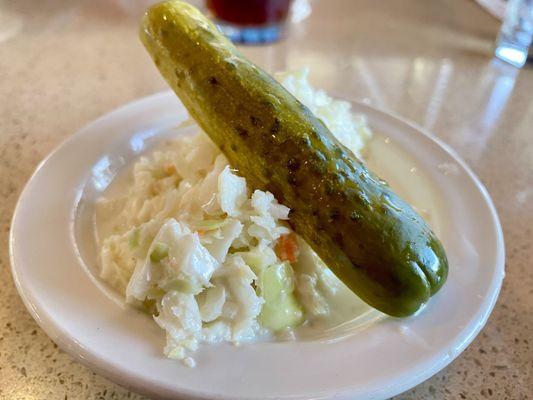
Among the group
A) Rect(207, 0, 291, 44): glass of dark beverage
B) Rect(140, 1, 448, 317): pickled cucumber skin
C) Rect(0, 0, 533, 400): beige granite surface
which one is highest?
Rect(140, 1, 448, 317): pickled cucumber skin

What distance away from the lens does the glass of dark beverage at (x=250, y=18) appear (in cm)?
169

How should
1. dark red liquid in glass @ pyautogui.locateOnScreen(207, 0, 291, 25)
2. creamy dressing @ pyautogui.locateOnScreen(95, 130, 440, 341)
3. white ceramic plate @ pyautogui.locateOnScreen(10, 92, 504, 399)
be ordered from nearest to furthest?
white ceramic plate @ pyautogui.locateOnScreen(10, 92, 504, 399)
creamy dressing @ pyautogui.locateOnScreen(95, 130, 440, 341)
dark red liquid in glass @ pyautogui.locateOnScreen(207, 0, 291, 25)

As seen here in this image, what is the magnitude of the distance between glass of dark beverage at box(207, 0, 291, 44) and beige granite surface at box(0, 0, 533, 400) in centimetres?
6

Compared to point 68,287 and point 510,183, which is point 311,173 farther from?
point 510,183

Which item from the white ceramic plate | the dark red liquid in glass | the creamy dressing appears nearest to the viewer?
the white ceramic plate

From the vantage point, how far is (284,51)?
1784mm

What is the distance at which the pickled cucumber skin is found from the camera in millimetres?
715

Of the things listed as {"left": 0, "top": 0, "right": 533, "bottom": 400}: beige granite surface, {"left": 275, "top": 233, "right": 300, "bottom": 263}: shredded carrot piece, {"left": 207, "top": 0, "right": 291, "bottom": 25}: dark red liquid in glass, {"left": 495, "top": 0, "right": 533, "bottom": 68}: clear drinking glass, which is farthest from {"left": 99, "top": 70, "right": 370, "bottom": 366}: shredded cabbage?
{"left": 495, "top": 0, "right": 533, "bottom": 68}: clear drinking glass

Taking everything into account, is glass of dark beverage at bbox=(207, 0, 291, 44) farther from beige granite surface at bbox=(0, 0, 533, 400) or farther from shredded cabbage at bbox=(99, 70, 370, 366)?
shredded cabbage at bbox=(99, 70, 370, 366)

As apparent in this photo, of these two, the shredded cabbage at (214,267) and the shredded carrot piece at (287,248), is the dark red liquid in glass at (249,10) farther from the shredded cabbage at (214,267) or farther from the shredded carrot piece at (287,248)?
the shredded carrot piece at (287,248)

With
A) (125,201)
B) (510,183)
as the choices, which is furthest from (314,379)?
(510,183)

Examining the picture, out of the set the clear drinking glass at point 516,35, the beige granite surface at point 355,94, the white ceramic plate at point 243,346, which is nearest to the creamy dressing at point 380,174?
the white ceramic plate at point 243,346

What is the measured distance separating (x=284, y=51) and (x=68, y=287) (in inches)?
49.8

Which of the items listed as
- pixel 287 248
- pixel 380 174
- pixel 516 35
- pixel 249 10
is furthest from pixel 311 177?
pixel 516 35
